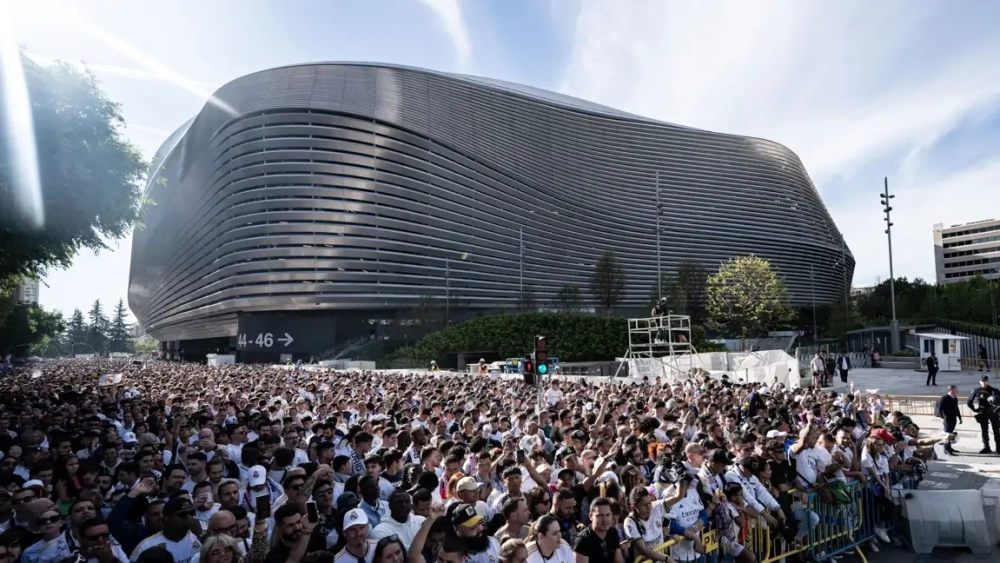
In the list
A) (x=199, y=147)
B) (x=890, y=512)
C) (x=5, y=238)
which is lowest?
(x=890, y=512)

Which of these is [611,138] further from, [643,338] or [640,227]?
[643,338]

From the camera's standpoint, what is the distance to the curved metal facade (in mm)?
71812

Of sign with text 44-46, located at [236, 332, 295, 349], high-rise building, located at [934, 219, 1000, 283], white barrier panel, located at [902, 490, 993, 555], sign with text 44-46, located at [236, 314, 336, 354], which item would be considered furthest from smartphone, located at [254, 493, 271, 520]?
high-rise building, located at [934, 219, 1000, 283]

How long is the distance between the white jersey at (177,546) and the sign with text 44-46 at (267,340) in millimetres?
64896

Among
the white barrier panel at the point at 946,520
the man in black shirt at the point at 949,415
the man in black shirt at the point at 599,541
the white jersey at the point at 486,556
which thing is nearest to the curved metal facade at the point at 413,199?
the man in black shirt at the point at 949,415

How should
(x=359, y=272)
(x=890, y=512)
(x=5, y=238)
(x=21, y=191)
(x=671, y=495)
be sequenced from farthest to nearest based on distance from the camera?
(x=359, y=272), (x=5, y=238), (x=21, y=191), (x=890, y=512), (x=671, y=495)

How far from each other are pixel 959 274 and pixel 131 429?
573ft

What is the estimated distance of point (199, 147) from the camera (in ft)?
294

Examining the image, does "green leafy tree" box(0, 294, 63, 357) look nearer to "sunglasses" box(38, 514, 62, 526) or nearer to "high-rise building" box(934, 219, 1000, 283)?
"sunglasses" box(38, 514, 62, 526)

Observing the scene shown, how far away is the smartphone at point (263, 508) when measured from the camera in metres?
6.21

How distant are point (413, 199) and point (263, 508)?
70612 mm

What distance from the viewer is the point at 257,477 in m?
7.08

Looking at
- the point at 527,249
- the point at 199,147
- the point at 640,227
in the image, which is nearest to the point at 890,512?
the point at 527,249

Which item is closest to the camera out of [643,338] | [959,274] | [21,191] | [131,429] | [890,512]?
[890,512]
